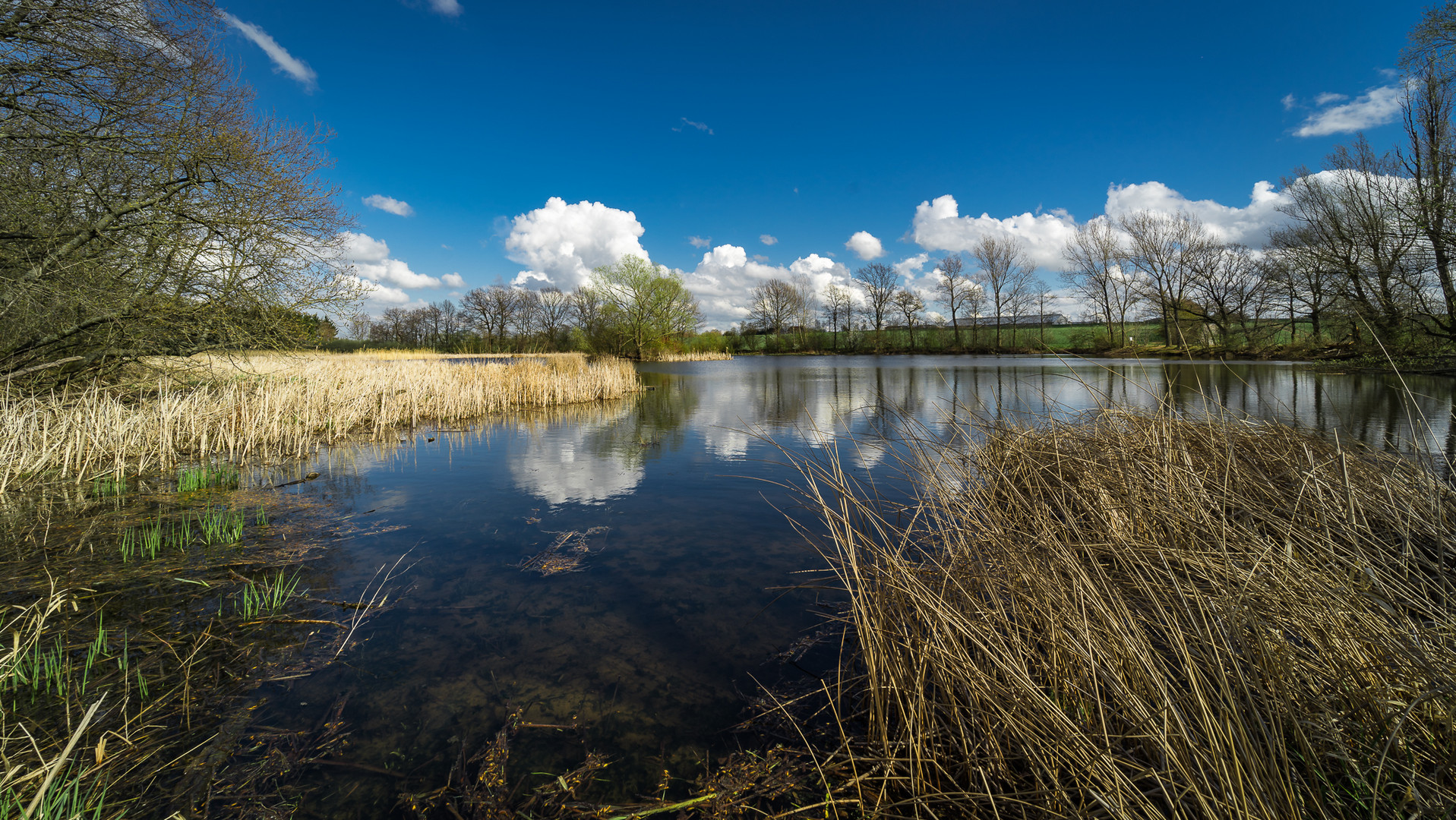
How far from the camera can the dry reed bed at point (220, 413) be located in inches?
242

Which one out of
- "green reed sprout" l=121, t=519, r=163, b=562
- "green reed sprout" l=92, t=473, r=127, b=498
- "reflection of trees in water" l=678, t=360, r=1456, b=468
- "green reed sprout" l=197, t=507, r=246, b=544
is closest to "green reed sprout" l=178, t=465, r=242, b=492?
"green reed sprout" l=92, t=473, r=127, b=498

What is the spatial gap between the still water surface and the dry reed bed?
156 centimetres

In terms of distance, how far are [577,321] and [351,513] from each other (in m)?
48.9

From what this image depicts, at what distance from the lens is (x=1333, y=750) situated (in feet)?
4.84

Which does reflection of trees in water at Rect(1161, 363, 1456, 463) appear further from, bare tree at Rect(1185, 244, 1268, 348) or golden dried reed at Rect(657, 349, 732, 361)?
golden dried reed at Rect(657, 349, 732, 361)

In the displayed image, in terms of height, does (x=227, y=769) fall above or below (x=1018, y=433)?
below

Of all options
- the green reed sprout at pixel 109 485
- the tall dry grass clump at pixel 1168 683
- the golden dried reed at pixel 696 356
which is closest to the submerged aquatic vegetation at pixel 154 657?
the green reed sprout at pixel 109 485

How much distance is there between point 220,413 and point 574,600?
812 cm

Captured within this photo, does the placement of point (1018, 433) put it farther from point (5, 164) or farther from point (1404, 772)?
point (5, 164)

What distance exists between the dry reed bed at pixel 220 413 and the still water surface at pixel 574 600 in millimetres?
1558

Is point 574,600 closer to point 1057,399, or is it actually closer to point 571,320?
point 1057,399

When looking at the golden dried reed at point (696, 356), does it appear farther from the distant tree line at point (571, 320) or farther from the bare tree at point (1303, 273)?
the bare tree at point (1303, 273)

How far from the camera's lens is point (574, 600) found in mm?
3451

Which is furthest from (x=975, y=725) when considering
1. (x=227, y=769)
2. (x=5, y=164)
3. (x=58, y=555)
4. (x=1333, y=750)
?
(x=5, y=164)
